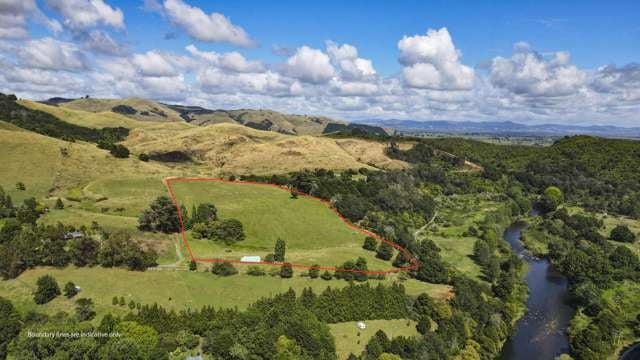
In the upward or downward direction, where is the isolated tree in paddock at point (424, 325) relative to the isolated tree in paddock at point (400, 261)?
downward

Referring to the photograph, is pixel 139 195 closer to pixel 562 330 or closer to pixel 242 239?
pixel 242 239

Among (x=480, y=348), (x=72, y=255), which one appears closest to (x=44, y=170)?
(x=72, y=255)

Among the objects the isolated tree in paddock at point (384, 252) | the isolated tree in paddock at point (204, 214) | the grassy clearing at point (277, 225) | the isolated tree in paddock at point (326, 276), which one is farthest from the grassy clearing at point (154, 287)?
the isolated tree in paddock at point (204, 214)

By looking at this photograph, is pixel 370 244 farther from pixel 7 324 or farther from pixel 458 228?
pixel 7 324

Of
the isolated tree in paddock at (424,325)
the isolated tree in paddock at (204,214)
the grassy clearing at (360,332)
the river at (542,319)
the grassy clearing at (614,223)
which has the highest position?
the isolated tree in paddock at (204,214)

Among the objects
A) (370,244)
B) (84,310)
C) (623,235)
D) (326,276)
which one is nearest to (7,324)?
(84,310)

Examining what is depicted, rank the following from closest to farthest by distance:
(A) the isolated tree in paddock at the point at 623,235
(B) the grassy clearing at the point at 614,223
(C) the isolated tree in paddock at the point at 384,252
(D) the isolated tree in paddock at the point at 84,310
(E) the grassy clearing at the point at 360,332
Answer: (D) the isolated tree in paddock at the point at 84,310
(E) the grassy clearing at the point at 360,332
(C) the isolated tree in paddock at the point at 384,252
(B) the grassy clearing at the point at 614,223
(A) the isolated tree in paddock at the point at 623,235

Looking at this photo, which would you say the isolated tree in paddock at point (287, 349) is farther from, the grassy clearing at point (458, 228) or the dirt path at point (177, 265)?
the grassy clearing at point (458, 228)

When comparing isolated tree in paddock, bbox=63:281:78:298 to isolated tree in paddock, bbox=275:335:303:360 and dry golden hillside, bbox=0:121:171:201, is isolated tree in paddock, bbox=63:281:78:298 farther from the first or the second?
dry golden hillside, bbox=0:121:171:201
